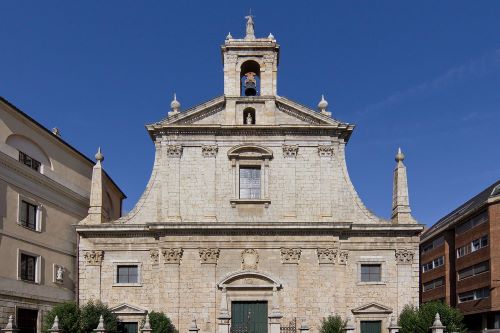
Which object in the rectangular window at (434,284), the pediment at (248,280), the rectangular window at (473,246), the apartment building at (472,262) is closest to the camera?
the pediment at (248,280)

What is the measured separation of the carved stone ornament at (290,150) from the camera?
3534cm

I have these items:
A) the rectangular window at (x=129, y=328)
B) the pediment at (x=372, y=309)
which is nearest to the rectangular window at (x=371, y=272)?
the pediment at (x=372, y=309)

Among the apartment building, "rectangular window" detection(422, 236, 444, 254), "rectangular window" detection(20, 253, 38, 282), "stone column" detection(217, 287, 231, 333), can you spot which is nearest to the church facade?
"stone column" detection(217, 287, 231, 333)

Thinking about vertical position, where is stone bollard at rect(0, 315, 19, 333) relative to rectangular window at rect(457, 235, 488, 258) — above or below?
below

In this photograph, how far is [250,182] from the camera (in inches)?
1391

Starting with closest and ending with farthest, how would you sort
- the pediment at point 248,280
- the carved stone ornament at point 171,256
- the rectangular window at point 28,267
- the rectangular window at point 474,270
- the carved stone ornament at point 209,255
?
the rectangular window at point 28,267 < the pediment at point 248,280 < the carved stone ornament at point 171,256 < the carved stone ornament at point 209,255 < the rectangular window at point 474,270

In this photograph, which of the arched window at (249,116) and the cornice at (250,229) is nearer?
the cornice at (250,229)

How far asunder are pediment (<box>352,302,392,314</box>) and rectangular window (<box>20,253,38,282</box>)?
16.8 metres

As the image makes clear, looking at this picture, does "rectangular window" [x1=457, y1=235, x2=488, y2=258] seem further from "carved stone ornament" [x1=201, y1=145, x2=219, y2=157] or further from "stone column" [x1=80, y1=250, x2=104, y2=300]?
"stone column" [x1=80, y1=250, x2=104, y2=300]

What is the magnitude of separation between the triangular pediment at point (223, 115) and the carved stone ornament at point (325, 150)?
128cm

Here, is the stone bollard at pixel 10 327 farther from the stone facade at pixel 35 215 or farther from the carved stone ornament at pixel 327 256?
the carved stone ornament at pixel 327 256

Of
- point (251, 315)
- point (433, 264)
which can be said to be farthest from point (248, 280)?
point (433, 264)

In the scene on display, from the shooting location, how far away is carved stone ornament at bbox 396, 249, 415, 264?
112 ft

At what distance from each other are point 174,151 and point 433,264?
42.5 metres
